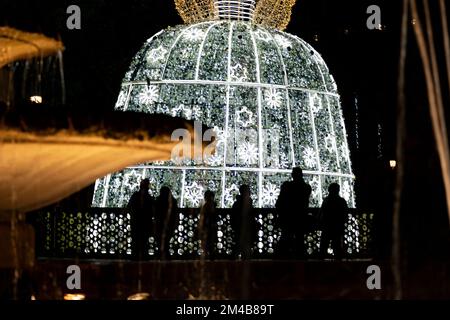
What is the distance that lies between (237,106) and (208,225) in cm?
235

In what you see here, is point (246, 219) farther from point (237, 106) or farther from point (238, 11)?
point (238, 11)

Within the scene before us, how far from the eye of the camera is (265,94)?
20.0 m

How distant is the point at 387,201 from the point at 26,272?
45.6 ft

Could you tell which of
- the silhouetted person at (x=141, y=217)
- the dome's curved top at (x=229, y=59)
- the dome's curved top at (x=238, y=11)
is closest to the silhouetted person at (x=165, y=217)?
the silhouetted person at (x=141, y=217)

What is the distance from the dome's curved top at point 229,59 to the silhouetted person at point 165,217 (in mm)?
2772

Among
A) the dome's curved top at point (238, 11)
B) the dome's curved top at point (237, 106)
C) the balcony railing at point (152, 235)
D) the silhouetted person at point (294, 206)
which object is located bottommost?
the balcony railing at point (152, 235)

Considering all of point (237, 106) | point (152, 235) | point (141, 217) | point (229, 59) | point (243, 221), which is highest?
point (229, 59)

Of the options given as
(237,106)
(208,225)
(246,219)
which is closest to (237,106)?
(237,106)

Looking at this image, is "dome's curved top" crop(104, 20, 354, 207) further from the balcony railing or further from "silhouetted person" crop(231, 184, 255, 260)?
"silhouetted person" crop(231, 184, 255, 260)

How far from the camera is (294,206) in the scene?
1702 centimetres

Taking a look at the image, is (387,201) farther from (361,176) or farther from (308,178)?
(361,176)

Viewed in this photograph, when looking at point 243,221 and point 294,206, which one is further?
point 243,221

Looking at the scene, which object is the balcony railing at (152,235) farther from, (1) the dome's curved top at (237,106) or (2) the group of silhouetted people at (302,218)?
(1) the dome's curved top at (237,106)

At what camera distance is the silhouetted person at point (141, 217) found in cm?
1730
